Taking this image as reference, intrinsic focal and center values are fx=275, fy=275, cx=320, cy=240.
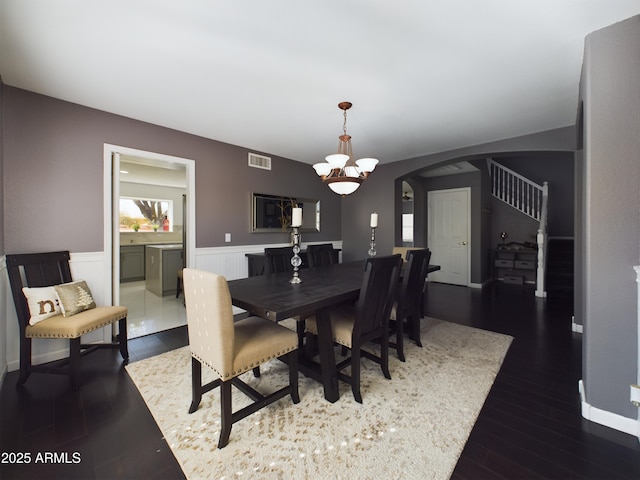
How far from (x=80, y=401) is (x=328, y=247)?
2.77 m

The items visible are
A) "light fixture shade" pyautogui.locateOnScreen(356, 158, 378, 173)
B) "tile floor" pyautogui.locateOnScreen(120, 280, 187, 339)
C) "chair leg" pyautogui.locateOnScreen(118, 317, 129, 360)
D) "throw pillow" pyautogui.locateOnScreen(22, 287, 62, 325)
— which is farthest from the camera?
"tile floor" pyautogui.locateOnScreen(120, 280, 187, 339)

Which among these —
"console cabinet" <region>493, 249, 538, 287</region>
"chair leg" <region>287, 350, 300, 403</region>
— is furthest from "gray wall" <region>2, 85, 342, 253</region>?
"console cabinet" <region>493, 249, 538, 287</region>

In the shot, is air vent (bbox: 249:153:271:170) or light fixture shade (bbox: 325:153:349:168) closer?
light fixture shade (bbox: 325:153:349:168)

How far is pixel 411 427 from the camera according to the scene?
1660 millimetres

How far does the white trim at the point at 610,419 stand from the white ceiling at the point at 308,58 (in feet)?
7.77

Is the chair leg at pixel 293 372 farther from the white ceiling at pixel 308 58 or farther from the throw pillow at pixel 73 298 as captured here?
the white ceiling at pixel 308 58

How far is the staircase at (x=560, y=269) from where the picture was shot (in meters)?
4.90

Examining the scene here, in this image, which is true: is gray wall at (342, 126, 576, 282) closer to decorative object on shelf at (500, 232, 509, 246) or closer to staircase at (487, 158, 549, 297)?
decorative object on shelf at (500, 232, 509, 246)

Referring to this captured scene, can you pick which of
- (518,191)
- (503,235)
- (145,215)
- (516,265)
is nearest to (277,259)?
(145,215)

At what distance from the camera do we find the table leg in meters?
1.91

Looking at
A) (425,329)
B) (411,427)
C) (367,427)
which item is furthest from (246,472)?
(425,329)

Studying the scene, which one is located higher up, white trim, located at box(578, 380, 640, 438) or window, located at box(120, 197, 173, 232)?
window, located at box(120, 197, 173, 232)

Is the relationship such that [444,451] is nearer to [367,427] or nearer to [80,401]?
[367,427]

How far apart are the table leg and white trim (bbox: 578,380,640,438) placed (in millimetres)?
1576
